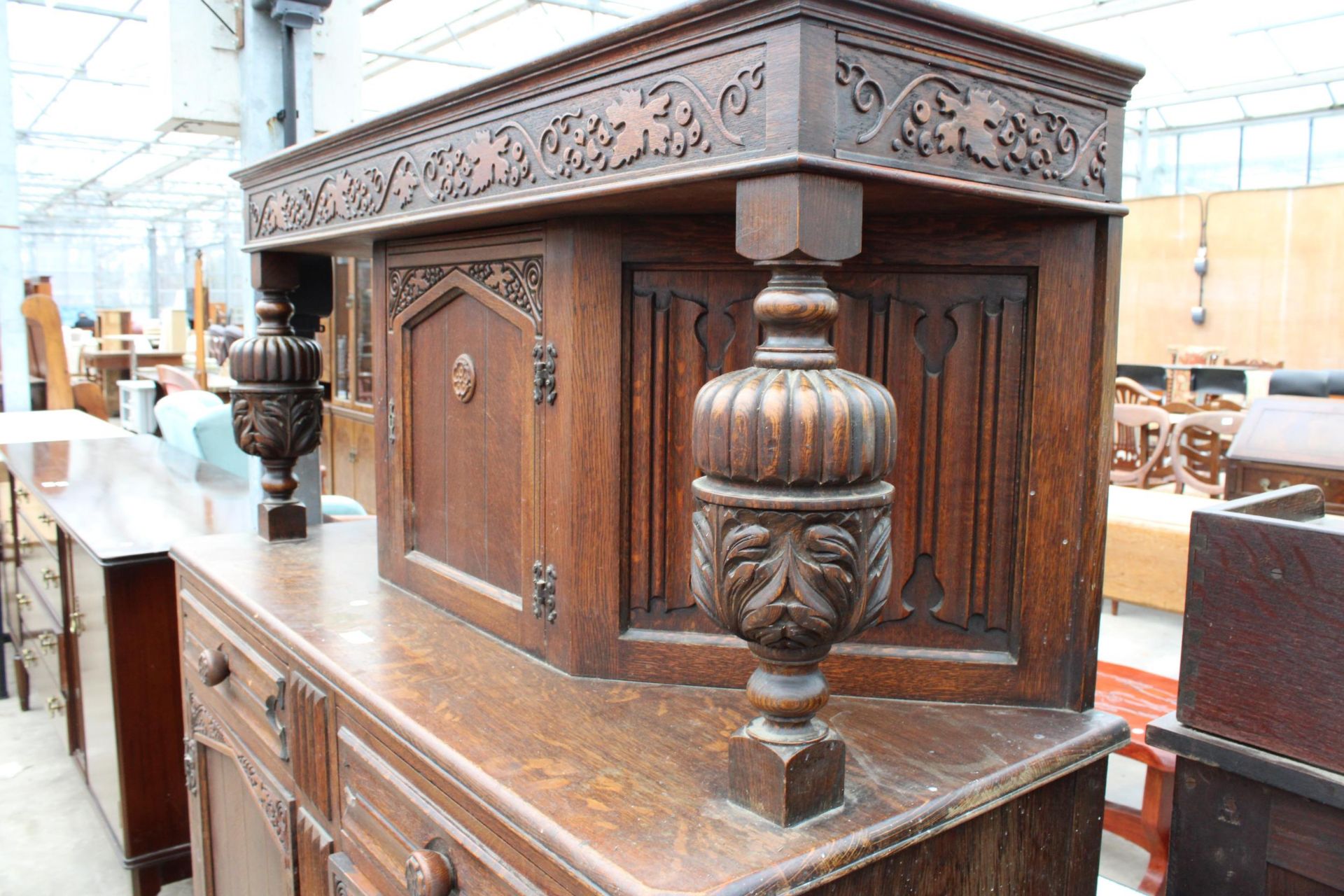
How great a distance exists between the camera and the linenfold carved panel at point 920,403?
3.62 feet

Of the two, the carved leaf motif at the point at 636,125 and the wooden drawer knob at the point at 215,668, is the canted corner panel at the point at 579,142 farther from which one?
the wooden drawer knob at the point at 215,668

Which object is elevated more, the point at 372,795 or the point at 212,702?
the point at 372,795

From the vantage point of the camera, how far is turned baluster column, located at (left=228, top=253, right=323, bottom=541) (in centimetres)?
196

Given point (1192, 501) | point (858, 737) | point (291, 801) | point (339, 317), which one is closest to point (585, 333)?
point (858, 737)

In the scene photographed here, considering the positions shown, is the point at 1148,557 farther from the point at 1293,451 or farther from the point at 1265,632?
the point at 1265,632

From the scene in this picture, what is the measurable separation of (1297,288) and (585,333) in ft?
40.7

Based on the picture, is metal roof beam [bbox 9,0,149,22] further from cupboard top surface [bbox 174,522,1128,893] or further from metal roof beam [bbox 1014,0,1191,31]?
cupboard top surface [bbox 174,522,1128,893]

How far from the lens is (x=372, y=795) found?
125cm

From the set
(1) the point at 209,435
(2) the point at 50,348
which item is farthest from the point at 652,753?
(2) the point at 50,348

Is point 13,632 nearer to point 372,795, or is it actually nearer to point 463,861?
point 372,795

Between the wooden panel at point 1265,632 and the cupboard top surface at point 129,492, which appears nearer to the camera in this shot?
the wooden panel at point 1265,632

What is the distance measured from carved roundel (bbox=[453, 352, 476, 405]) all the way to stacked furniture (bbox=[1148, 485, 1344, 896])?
93cm

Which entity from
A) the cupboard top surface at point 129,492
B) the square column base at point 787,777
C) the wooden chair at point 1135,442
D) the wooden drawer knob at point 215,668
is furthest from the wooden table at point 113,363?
the square column base at point 787,777

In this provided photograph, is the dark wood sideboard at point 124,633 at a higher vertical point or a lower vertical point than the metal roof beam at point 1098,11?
lower
